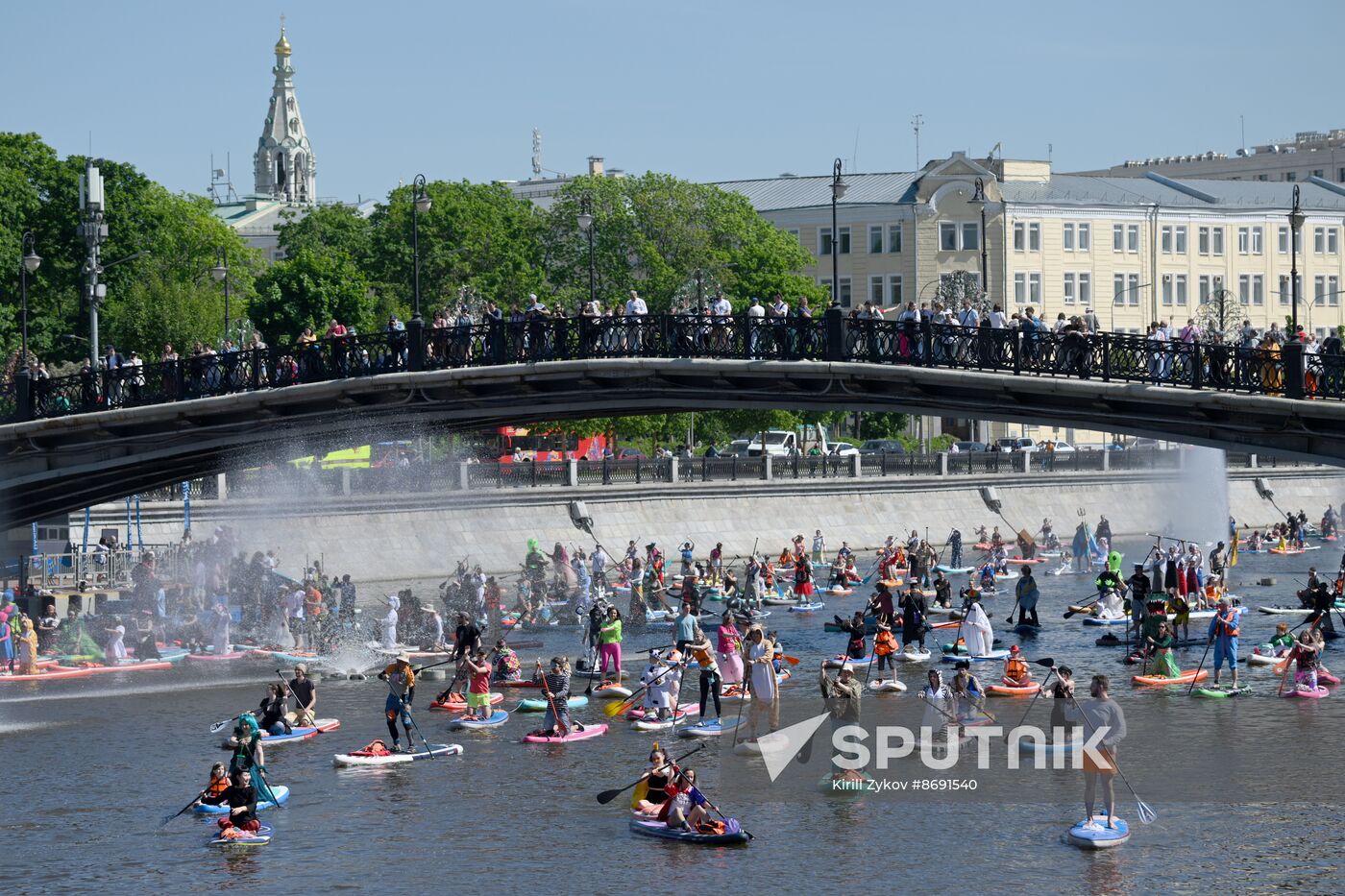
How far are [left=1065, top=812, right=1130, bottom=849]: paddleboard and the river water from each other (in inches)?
9.0

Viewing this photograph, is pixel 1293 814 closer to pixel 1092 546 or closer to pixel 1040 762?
pixel 1040 762

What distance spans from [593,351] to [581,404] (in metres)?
2.54

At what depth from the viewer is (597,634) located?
43.2 m

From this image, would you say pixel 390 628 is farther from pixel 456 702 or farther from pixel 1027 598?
pixel 1027 598

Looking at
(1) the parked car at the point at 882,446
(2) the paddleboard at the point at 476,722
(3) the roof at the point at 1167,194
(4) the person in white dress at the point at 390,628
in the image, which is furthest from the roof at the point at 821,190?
(2) the paddleboard at the point at 476,722

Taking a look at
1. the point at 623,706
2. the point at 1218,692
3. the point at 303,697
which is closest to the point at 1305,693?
the point at 1218,692

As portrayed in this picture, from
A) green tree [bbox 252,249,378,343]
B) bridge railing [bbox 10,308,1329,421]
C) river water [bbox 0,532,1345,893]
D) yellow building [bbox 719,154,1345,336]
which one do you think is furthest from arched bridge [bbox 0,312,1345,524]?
yellow building [bbox 719,154,1345,336]

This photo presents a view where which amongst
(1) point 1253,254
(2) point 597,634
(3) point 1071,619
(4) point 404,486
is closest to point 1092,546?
(3) point 1071,619

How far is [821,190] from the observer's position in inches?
4466

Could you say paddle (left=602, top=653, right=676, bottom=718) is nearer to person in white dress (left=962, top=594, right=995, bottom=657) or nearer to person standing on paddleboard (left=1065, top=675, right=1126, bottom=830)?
person in white dress (left=962, top=594, right=995, bottom=657)

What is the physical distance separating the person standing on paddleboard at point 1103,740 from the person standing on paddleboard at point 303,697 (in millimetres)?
15545

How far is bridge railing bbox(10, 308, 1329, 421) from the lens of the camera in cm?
3906

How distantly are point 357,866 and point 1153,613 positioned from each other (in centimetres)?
2252

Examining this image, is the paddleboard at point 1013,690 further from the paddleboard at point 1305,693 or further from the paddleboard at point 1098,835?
the paddleboard at point 1098,835
